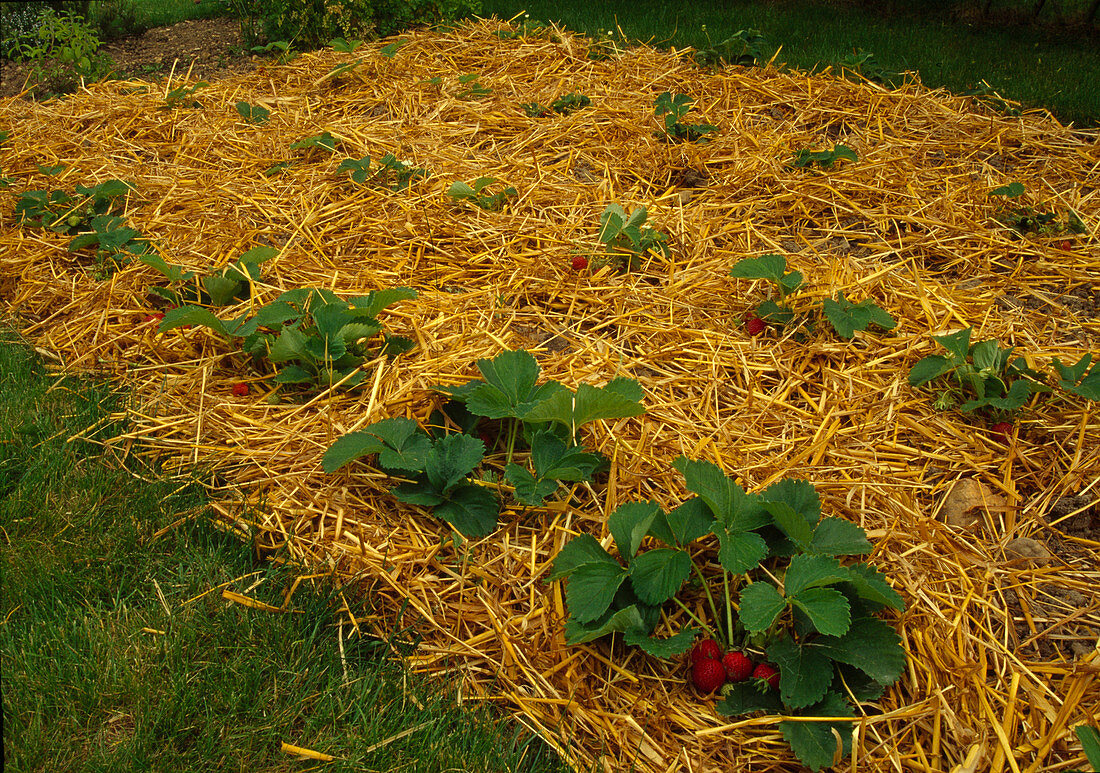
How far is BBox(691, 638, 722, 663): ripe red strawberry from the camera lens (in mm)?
1546

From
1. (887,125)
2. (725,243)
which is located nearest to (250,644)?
(725,243)

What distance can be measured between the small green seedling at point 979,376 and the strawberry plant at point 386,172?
2.19 metres

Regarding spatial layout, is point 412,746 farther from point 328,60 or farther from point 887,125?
point 328,60

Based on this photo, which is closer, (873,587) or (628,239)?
(873,587)

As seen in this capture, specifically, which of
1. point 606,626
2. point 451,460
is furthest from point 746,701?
point 451,460

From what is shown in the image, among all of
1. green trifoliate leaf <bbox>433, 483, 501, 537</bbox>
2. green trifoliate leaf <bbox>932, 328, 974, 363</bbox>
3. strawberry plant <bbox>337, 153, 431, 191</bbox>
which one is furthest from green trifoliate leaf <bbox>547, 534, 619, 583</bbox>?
strawberry plant <bbox>337, 153, 431, 191</bbox>

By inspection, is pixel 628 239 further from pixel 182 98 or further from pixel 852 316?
pixel 182 98

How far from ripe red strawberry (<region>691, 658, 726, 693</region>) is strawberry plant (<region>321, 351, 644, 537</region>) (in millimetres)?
499

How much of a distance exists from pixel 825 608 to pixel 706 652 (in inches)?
10.3

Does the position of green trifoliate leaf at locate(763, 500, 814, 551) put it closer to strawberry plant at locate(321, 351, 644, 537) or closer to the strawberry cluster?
the strawberry cluster

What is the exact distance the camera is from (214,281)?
100 inches

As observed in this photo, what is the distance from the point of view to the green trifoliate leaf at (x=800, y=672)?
4.71 ft

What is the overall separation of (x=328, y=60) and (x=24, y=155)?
184 centimetres

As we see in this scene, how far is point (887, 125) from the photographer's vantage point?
3.86m
